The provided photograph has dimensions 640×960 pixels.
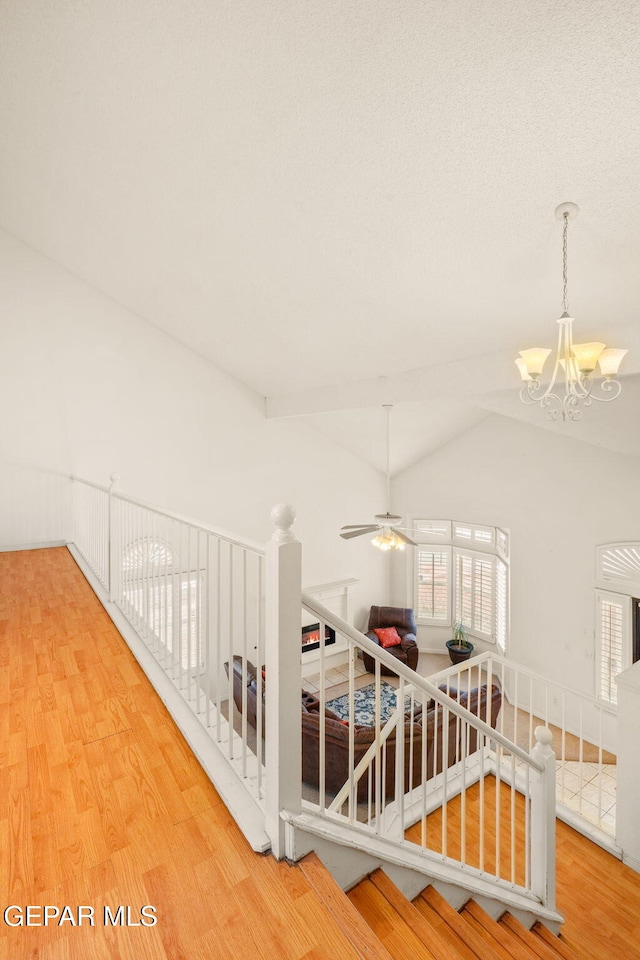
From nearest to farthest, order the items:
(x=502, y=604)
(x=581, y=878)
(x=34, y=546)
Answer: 1. (x=581, y=878)
2. (x=34, y=546)
3. (x=502, y=604)

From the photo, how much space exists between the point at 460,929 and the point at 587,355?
2693mm

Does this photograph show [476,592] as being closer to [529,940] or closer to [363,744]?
[363,744]

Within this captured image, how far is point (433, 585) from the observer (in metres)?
8.84

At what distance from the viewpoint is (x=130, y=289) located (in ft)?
18.9

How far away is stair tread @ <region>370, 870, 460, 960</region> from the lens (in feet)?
4.53

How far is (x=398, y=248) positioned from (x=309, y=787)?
5.19 m

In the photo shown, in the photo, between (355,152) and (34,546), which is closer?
(355,152)

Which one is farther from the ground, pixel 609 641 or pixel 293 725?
pixel 293 725

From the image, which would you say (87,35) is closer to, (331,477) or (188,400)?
(188,400)

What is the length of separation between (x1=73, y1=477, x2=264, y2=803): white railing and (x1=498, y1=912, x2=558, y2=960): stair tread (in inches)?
56.7

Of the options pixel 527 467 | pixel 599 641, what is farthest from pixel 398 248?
pixel 599 641

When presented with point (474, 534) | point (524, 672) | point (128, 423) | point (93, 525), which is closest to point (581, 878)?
point (524, 672)

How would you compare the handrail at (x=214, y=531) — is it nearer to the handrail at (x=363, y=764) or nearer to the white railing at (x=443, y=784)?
the white railing at (x=443, y=784)

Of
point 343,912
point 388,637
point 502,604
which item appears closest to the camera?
point 343,912
